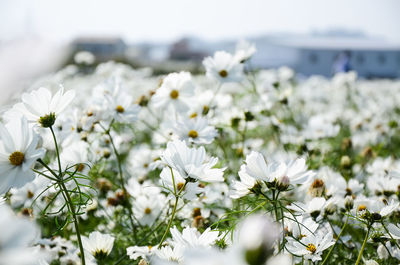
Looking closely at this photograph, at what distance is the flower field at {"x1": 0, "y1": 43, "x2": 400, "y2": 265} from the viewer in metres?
0.50

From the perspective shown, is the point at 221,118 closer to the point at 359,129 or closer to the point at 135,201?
the point at 135,201

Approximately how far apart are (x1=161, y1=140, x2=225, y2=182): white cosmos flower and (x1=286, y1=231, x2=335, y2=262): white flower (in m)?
0.16

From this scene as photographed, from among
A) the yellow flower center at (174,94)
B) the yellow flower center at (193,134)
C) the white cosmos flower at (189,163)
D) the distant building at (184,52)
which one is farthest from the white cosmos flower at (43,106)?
the distant building at (184,52)

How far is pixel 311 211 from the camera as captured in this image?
68 cm

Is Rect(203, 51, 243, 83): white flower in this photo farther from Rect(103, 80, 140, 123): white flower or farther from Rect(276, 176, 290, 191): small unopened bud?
Rect(276, 176, 290, 191): small unopened bud

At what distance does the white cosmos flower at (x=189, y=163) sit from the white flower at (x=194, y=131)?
22 centimetres

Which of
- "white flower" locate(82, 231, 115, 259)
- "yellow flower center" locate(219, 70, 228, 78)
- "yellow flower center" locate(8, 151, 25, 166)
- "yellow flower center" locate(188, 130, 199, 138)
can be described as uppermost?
"yellow flower center" locate(8, 151, 25, 166)

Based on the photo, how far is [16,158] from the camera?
0.51 metres

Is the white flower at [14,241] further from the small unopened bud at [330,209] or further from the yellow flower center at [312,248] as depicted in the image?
the small unopened bud at [330,209]

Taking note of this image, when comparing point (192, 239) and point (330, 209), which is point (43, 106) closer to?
point (192, 239)

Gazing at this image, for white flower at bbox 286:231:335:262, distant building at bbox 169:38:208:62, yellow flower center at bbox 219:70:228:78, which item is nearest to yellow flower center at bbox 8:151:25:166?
white flower at bbox 286:231:335:262

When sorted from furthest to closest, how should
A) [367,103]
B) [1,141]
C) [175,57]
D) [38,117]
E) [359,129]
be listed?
[175,57]
[367,103]
[359,129]
[38,117]
[1,141]

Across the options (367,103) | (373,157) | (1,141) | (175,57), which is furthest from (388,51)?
(1,141)

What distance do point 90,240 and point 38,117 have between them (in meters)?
0.24
